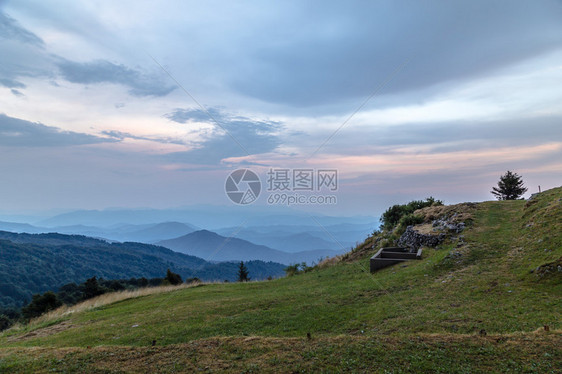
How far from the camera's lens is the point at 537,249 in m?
11.6

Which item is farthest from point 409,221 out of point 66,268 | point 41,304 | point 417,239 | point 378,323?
point 66,268

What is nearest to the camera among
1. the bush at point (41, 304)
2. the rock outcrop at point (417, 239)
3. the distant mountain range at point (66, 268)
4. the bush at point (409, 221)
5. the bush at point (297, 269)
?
the rock outcrop at point (417, 239)

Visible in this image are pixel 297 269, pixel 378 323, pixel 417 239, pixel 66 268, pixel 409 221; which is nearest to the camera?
pixel 378 323

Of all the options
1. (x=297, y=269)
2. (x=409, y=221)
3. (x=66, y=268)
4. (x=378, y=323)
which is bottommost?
(x=66, y=268)

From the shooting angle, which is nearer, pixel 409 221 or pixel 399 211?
pixel 409 221

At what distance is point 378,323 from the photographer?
855 centimetres

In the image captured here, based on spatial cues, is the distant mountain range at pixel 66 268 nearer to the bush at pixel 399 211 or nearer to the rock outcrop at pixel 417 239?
the bush at pixel 399 211

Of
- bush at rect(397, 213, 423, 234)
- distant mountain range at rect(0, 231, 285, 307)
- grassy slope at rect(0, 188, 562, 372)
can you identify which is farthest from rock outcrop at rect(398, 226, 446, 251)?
distant mountain range at rect(0, 231, 285, 307)

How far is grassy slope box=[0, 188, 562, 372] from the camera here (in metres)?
5.91

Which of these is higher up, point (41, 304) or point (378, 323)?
point (378, 323)

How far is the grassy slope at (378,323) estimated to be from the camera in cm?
591

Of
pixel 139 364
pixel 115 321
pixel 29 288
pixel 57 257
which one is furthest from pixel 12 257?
pixel 139 364

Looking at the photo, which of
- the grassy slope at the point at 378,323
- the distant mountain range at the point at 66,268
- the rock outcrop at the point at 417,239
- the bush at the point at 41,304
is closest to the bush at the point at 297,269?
the grassy slope at the point at 378,323

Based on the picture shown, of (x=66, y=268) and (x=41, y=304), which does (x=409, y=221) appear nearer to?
(x=41, y=304)
